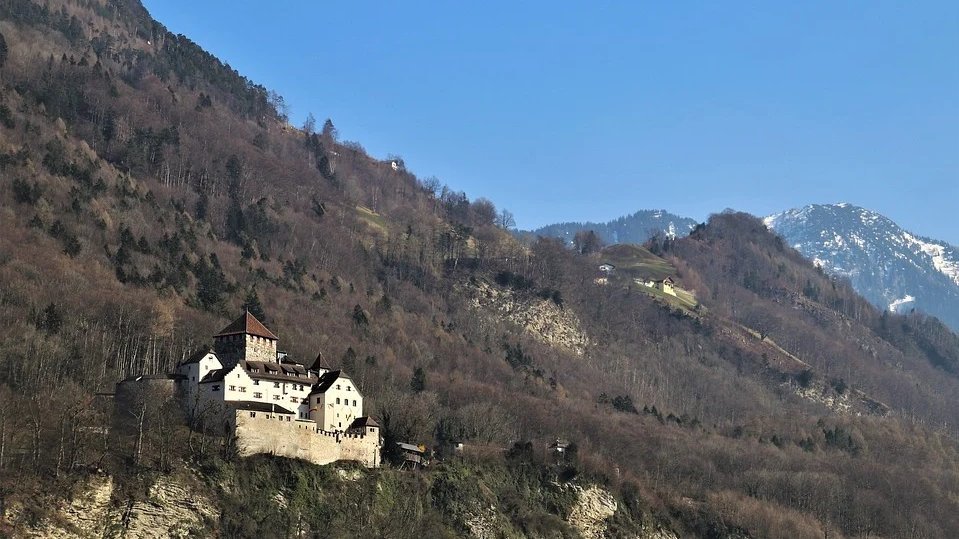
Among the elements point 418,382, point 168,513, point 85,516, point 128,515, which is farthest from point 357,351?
point 85,516

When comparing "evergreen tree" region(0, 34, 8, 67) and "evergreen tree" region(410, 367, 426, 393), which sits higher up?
"evergreen tree" region(0, 34, 8, 67)

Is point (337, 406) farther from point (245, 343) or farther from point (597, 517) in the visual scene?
point (597, 517)

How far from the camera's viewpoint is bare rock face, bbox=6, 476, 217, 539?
59.7m

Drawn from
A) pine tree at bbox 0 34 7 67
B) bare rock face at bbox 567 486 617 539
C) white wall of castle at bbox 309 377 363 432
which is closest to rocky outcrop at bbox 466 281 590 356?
bare rock face at bbox 567 486 617 539

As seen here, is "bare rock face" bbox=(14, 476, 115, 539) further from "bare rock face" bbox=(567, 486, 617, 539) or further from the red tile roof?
"bare rock face" bbox=(567, 486, 617, 539)

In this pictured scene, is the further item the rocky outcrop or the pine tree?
the rocky outcrop

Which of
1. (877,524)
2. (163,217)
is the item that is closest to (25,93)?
(163,217)

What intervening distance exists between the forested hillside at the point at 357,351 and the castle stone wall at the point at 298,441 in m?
1.47

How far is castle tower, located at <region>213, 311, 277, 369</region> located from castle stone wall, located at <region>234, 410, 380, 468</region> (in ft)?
26.5

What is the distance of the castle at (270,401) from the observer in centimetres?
7444

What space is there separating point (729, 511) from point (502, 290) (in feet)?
227

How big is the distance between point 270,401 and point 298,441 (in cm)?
423

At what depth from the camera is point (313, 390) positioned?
82750 millimetres

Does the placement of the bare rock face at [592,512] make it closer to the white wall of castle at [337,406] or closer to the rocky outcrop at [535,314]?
the white wall of castle at [337,406]
